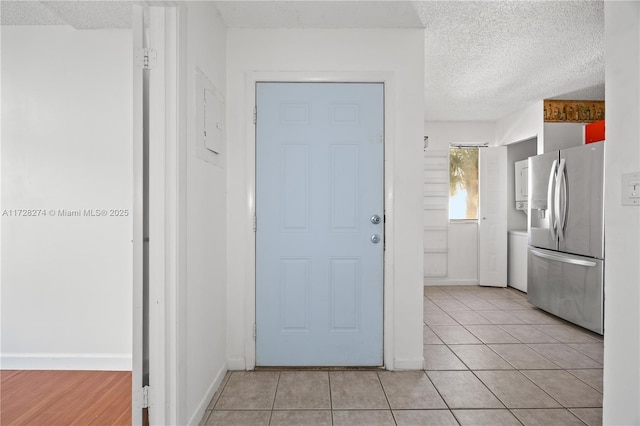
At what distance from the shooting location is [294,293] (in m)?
2.59

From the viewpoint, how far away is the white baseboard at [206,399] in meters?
1.88

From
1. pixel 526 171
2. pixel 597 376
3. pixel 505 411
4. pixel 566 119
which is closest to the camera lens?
pixel 505 411

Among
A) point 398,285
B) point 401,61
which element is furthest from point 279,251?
point 401,61

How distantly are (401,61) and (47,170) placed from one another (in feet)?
8.72

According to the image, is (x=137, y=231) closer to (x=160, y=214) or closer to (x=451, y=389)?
(x=160, y=214)

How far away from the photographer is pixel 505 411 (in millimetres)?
2041

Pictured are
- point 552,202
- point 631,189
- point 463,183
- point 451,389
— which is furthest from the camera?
point 463,183

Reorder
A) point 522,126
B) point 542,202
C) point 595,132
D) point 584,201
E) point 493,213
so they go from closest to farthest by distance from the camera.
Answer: point 584,201, point 595,132, point 542,202, point 522,126, point 493,213

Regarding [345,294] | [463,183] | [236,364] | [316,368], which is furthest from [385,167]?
[463,183]

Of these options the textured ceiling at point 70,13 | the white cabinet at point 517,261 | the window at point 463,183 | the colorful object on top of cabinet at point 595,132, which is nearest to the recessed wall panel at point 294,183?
the textured ceiling at point 70,13

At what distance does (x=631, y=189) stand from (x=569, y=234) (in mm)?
2520

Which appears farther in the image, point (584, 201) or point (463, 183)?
point (463, 183)

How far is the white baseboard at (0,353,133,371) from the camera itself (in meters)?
2.54

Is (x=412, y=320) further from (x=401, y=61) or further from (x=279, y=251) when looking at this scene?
(x=401, y=61)
